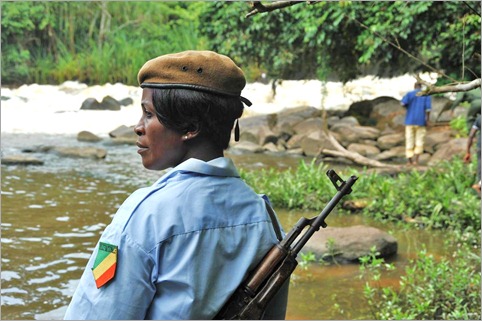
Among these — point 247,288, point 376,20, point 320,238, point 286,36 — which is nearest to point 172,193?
point 247,288

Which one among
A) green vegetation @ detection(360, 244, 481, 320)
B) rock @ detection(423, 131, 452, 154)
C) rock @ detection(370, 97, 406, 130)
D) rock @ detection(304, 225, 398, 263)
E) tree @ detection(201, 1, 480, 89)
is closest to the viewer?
green vegetation @ detection(360, 244, 481, 320)

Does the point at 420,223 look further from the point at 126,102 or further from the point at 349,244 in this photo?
the point at 126,102

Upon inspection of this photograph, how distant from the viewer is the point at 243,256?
1730 mm

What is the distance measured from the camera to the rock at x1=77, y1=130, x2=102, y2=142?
18281mm

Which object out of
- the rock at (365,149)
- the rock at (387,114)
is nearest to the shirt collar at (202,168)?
the rock at (365,149)

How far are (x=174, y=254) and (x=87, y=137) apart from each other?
17.1m

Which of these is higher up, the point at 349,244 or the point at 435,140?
the point at 349,244

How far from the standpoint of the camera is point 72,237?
336 inches

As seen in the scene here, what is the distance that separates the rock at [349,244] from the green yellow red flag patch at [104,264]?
5320 millimetres

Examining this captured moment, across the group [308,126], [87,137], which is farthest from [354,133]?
[87,137]

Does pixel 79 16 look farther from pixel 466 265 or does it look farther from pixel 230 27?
pixel 466 265

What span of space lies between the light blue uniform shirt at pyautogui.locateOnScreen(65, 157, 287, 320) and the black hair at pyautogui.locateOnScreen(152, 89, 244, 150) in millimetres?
109

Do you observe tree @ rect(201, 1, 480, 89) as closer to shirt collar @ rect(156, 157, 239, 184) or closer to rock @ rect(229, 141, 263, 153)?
rock @ rect(229, 141, 263, 153)

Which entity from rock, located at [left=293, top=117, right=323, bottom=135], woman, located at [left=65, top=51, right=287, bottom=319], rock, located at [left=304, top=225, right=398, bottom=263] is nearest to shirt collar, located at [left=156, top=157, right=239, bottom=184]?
woman, located at [left=65, top=51, right=287, bottom=319]
